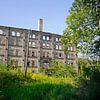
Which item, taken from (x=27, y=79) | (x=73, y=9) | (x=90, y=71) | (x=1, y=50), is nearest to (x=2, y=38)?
(x=1, y=50)

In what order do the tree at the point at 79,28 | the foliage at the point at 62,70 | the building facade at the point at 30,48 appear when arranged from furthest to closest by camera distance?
the building facade at the point at 30,48, the foliage at the point at 62,70, the tree at the point at 79,28

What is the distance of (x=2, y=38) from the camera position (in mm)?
70188

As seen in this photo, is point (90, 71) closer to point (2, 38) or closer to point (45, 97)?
point (45, 97)

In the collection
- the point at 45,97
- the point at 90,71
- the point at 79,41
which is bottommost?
the point at 45,97

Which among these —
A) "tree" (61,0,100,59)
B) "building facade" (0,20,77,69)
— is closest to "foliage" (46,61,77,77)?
"tree" (61,0,100,59)

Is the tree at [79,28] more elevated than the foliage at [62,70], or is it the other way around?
the tree at [79,28]

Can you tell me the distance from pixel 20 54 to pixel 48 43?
369 inches

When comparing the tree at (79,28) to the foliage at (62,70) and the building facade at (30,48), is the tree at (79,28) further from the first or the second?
the building facade at (30,48)

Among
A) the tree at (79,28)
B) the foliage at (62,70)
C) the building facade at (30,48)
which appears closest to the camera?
the tree at (79,28)

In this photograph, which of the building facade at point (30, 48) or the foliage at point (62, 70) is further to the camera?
the building facade at point (30, 48)

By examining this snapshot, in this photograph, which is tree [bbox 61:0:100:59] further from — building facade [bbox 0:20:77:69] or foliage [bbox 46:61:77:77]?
building facade [bbox 0:20:77:69]

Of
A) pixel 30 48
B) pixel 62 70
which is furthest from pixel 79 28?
pixel 30 48

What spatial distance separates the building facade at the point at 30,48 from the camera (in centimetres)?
7056

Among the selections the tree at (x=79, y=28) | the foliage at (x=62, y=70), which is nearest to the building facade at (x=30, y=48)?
the foliage at (x=62, y=70)
